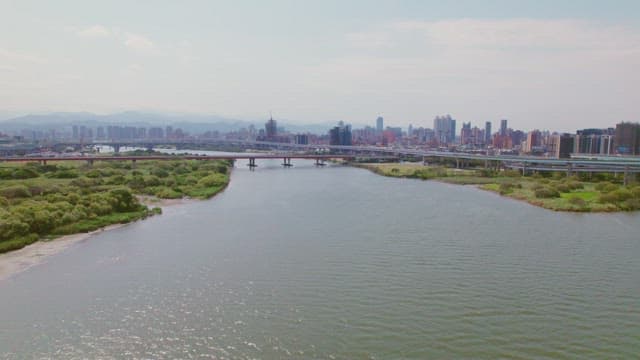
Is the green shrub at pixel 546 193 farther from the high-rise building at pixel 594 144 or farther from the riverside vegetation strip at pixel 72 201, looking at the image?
the high-rise building at pixel 594 144

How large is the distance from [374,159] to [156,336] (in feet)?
158

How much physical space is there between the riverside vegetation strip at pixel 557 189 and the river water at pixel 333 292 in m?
3.86

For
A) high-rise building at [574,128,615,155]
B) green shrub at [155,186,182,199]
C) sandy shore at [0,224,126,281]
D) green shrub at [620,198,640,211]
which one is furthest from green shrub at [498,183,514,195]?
high-rise building at [574,128,615,155]

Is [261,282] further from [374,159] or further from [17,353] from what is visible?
[374,159]

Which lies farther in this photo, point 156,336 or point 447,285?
point 447,285

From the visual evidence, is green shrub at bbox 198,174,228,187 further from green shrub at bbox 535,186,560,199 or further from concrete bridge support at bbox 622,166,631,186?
concrete bridge support at bbox 622,166,631,186

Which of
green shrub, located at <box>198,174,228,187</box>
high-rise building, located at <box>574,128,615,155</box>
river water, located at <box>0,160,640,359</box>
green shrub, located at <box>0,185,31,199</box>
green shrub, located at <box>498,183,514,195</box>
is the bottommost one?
river water, located at <box>0,160,640,359</box>

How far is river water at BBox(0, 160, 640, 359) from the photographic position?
748cm

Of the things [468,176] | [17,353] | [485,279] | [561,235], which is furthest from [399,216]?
[468,176]

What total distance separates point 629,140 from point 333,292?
2523 inches

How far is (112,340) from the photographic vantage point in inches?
299

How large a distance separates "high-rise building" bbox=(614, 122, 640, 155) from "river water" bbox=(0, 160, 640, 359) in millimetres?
51986

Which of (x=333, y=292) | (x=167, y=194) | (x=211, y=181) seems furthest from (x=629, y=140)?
(x=333, y=292)

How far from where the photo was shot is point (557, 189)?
25203 millimetres
